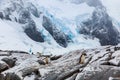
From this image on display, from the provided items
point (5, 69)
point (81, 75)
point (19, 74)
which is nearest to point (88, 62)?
point (81, 75)

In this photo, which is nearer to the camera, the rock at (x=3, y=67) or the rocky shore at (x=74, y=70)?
the rocky shore at (x=74, y=70)

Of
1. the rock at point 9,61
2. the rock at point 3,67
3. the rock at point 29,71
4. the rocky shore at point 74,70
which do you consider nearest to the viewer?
the rocky shore at point 74,70

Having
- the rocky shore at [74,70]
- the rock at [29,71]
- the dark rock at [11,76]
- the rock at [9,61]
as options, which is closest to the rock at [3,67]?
the rocky shore at [74,70]

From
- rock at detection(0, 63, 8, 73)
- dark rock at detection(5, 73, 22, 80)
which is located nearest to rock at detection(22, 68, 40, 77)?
dark rock at detection(5, 73, 22, 80)

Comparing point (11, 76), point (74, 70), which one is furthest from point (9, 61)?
point (74, 70)

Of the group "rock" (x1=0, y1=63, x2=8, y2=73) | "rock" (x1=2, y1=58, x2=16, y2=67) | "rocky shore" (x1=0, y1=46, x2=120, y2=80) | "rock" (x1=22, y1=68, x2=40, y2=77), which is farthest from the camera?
"rock" (x1=2, y1=58, x2=16, y2=67)

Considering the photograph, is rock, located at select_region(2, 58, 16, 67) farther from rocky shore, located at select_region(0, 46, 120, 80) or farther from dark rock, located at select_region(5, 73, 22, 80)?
dark rock, located at select_region(5, 73, 22, 80)

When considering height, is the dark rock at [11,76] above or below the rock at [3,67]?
below

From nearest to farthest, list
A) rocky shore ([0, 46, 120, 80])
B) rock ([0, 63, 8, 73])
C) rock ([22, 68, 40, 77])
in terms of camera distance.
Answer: rocky shore ([0, 46, 120, 80])
rock ([22, 68, 40, 77])
rock ([0, 63, 8, 73])

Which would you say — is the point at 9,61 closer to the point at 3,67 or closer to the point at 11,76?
the point at 3,67

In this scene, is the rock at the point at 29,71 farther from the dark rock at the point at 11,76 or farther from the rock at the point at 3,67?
the rock at the point at 3,67

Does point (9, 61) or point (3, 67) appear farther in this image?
point (9, 61)

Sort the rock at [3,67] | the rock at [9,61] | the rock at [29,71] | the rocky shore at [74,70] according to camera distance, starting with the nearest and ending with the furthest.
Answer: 1. the rocky shore at [74,70]
2. the rock at [29,71]
3. the rock at [3,67]
4. the rock at [9,61]

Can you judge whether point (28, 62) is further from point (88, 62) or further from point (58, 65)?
point (88, 62)
